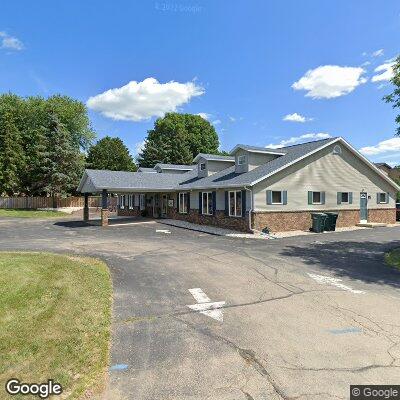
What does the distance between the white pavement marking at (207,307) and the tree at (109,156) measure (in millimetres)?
55805

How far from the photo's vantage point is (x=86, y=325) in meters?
6.13

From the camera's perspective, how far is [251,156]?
2425 centimetres

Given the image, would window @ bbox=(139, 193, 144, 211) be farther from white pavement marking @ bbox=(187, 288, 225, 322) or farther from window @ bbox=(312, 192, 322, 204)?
white pavement marking @ bbox=(187, 288, 225, 322)

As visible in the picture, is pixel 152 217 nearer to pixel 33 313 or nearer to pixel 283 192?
pixel 283 192

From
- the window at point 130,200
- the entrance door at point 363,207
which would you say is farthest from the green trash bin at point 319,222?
the window at point 130,200

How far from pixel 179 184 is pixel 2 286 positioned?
2235cm

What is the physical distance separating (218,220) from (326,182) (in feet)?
27.6

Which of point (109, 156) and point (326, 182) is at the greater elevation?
point (109, 156)

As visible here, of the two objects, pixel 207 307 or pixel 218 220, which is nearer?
pixel 207 307

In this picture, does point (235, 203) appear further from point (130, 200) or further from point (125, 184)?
point (130, 200)

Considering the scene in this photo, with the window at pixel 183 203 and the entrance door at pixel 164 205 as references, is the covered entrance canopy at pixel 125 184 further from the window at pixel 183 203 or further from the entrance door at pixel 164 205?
the window at pixel 183 203

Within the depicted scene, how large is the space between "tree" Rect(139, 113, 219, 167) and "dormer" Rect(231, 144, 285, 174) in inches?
1544

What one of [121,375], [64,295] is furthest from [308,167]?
[121,375]

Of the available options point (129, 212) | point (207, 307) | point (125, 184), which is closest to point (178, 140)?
point (129, 212)
